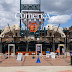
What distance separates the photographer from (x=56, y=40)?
32469 mm

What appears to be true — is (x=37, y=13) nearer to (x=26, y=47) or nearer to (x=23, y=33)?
(x=23, y=33)

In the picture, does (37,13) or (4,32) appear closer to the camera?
(4,32)

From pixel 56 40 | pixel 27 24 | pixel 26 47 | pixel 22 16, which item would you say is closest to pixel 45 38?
pixel 56 40

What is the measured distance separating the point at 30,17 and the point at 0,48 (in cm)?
1211

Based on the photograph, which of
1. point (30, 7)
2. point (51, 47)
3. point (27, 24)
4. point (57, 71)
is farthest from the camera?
point (30, 7)

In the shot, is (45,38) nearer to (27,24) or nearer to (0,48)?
(27,24)

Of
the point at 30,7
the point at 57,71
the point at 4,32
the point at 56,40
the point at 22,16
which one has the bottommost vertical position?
the point at 57,71

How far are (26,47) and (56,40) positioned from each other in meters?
7.72

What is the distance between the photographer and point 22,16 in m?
38.8

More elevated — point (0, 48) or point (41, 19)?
point (41, 19)

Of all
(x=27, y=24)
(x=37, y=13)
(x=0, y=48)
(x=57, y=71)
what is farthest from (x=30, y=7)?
(x=57, y=71)

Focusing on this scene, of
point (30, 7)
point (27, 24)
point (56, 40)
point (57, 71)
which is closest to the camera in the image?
point (57, 71)

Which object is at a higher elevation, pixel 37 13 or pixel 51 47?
pixel 37 13

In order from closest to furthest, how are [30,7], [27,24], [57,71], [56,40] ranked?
[57,71], [56,40], [27,24], [30,7]
